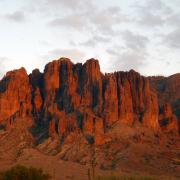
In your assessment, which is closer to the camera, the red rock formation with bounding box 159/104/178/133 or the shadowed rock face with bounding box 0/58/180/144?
the shadowed rock face with bounding box 0/58/180/144

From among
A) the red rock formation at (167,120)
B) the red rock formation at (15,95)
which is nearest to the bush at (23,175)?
the red rock formation at (15,95)

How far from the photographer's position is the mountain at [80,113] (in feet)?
496

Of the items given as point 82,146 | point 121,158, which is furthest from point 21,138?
point 121,158

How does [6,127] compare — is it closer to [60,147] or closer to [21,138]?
[21,138]

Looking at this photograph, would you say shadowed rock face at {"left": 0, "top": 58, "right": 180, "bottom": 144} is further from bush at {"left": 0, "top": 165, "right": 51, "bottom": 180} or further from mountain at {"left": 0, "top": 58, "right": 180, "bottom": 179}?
bush at {"left": 0, "top": 165, "right": 51, "bottom": 180}

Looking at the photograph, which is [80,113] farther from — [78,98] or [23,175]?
[23,175]

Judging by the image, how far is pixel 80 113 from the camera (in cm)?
15962

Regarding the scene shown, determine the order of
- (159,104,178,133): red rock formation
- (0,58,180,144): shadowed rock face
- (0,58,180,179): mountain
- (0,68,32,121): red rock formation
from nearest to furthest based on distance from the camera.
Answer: (0,58,180,179): mountain < (0,58,180,144): shadowed rock face < (0,68,32,121): red rock formation < (159,104,178,133): red rock formation

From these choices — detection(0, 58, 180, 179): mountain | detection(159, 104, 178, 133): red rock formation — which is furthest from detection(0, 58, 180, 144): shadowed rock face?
detection(159, 104, 178, 133): red rock formation

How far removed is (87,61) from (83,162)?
38.0 meters

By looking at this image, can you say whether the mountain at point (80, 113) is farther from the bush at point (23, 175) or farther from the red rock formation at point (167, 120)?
the bush at point (23, 175)

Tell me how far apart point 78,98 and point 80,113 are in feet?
21.1

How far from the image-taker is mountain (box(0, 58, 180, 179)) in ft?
496

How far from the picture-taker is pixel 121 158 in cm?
14362
